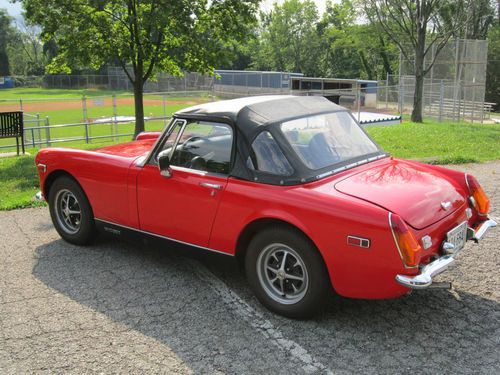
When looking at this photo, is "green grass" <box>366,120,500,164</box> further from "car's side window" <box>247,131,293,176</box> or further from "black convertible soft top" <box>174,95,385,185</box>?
"car's side window" <box>247,131,293,176</box>

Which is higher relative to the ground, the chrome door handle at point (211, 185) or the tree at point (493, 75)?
the tree at point (493, 75)

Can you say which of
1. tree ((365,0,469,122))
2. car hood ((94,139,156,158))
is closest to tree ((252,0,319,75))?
tree ((365,0,469,122))

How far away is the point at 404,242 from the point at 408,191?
61cm

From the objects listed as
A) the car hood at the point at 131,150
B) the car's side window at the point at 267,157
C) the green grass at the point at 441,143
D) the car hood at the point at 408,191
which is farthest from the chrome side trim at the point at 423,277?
the green grass at the point at 441,143

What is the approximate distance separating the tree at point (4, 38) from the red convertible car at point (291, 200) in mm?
89682

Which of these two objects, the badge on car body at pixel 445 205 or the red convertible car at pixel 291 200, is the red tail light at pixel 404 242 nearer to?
the red convertible car at pixel 291 200

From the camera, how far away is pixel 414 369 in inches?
126

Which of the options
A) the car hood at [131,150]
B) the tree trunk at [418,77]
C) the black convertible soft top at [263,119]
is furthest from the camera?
the tree trunk at [418,77]

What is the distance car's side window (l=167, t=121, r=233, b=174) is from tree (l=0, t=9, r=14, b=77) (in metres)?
89.9

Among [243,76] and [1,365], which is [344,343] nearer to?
[1,365]

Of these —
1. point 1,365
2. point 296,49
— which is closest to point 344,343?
point 1,365

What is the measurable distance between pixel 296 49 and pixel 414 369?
7538cm

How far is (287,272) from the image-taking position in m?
3.85

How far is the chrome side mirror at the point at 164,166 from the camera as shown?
14.5 feet
